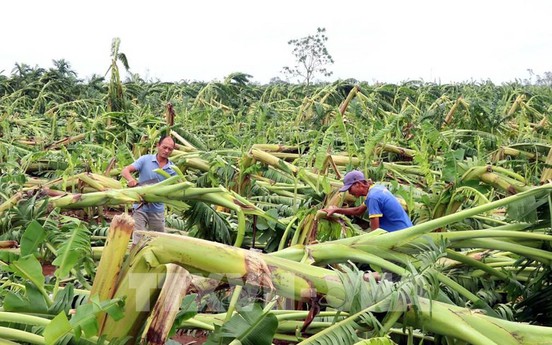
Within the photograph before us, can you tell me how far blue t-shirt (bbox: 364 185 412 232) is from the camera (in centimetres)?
386

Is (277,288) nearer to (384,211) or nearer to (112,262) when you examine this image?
(112,262)

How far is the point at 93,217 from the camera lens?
210 inches

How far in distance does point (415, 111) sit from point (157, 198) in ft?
26.4

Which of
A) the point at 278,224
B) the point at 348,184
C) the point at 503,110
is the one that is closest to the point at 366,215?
the point at 348,184

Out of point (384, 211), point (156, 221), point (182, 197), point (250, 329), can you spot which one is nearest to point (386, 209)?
point (384, 211)

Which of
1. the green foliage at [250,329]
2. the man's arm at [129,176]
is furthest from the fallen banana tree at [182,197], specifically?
the green foliage at [250,329]

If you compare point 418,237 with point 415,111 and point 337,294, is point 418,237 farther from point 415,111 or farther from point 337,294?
point 415,111

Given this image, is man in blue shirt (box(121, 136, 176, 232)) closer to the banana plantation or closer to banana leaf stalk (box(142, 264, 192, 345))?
the banana plantation

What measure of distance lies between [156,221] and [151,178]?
406mm

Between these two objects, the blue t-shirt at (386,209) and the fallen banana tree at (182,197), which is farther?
the blue t-shirt at (386,209)

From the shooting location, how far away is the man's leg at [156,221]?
15.7 ft

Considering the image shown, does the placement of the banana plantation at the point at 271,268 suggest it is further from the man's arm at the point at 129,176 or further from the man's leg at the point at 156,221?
the man's leg at the point at 156,221

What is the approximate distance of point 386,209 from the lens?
12.7 ft

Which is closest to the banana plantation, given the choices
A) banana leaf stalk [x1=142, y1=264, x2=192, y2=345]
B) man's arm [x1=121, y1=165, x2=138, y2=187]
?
banana leaf stalk [x1=142, y1=264, x2=192, y2=345]
